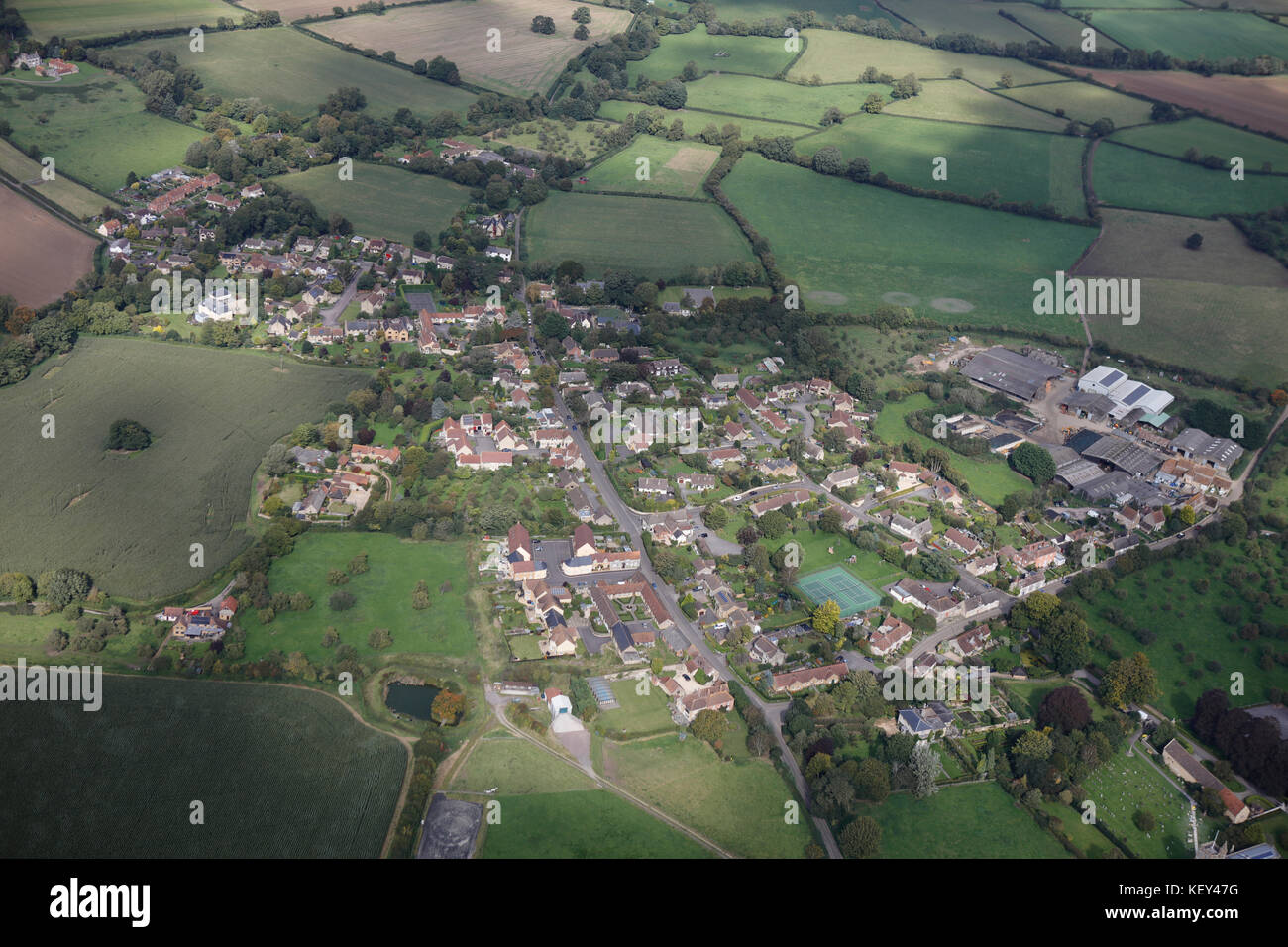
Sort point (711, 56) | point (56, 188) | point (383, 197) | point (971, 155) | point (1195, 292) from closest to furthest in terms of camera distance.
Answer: point (1195, 292) < point (56, 188) < point (383, 197) < point (971, 155) < point (711, 56)

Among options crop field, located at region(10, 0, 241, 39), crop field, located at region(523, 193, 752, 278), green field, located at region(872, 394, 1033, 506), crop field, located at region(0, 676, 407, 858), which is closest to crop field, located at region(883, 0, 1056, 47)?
crop field, located at region(523, 193, 752, 278)

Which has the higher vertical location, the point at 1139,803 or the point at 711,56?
the point at 711,56

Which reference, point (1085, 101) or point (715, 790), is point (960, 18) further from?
point (715, 790)

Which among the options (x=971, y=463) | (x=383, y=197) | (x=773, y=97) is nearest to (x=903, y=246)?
(x=971, y=463)

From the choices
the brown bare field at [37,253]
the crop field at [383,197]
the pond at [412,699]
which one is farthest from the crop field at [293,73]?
the pond at [412,699]

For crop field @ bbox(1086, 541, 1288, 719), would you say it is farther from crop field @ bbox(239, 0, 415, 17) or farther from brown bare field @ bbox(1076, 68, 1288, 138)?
crop field @ bbox(239, 0, 415, 17)

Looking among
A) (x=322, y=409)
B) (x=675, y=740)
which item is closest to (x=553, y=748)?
(x=675, y=740)
